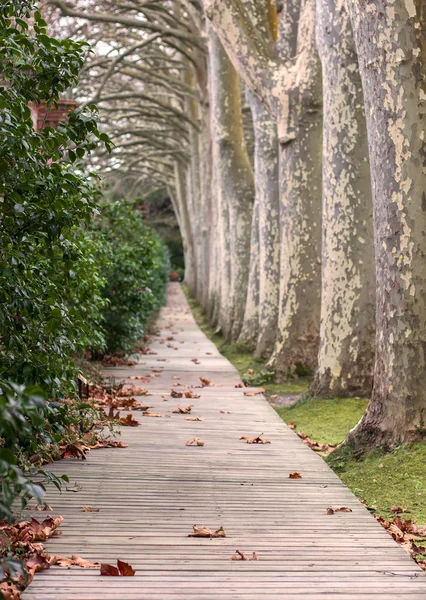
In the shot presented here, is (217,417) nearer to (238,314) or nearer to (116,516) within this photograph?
(116,516)

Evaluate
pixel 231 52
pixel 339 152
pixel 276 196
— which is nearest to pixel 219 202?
pixel 276 196

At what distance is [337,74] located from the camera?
380 inches

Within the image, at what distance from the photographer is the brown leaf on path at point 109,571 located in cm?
427

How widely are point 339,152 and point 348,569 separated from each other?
615 cm

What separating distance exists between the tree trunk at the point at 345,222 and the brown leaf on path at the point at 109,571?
19.7ft

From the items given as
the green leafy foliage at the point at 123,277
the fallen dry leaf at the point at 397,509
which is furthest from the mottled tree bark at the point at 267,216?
the fallen dry leaf at the point at 397,509

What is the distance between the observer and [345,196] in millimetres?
9812

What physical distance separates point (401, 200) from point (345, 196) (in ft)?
9.85

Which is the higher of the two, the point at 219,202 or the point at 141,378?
the point at 219,202

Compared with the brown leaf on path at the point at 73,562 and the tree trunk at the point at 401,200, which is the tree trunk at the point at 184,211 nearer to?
the tree trunk at the point at 401,200

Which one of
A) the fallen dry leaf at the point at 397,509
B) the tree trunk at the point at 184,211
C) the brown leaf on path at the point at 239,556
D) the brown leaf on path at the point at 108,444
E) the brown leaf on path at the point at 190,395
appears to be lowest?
the brown leaf on path at the point at 190,395

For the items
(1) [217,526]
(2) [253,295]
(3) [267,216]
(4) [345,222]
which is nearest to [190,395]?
(4) [345,222]

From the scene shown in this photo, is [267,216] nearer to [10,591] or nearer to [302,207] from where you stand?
[302,207]

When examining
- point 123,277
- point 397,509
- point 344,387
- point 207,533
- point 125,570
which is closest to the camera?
point 125,570
